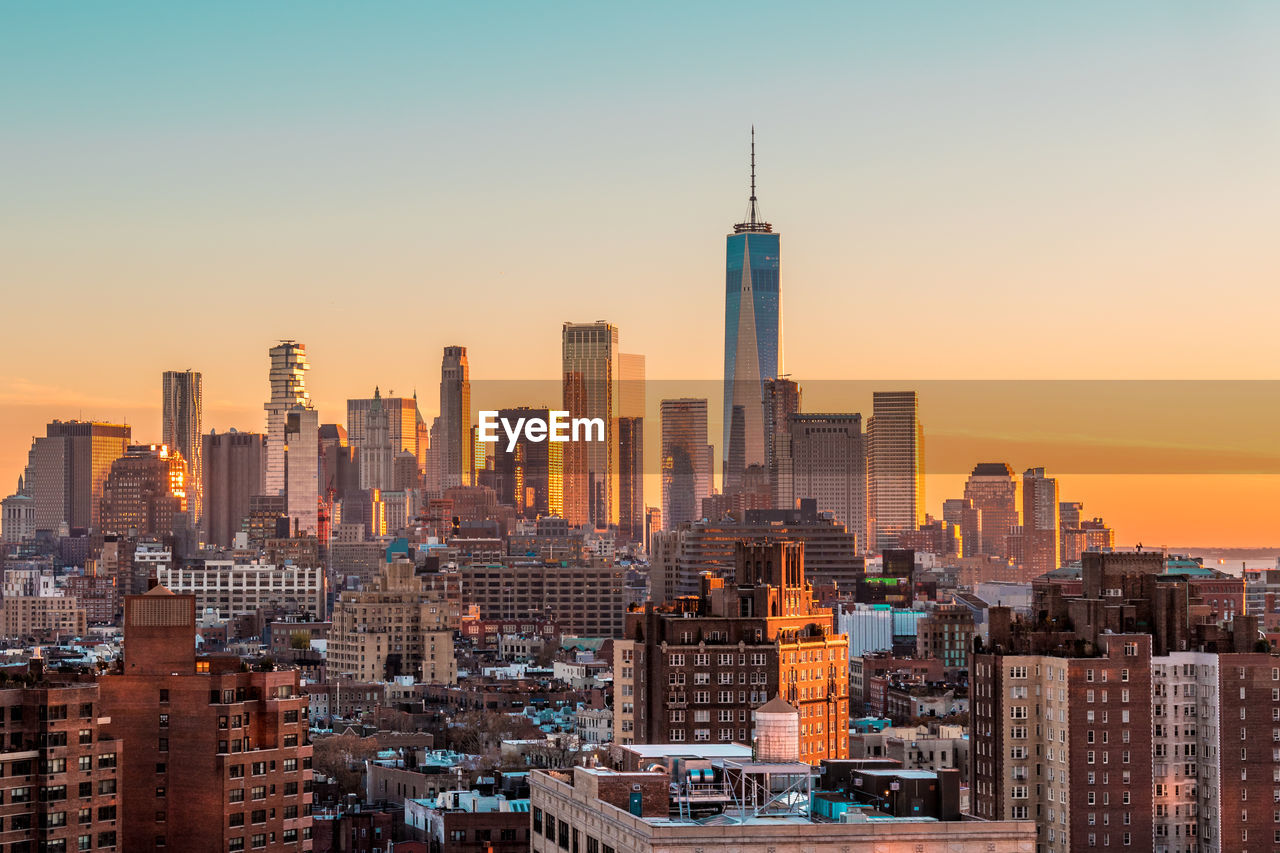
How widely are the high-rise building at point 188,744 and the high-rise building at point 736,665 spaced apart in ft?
79.6

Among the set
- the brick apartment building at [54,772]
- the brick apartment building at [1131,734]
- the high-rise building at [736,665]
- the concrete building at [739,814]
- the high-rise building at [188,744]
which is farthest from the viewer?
the high-rise building at [736,665]

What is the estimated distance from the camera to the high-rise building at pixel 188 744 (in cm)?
6794

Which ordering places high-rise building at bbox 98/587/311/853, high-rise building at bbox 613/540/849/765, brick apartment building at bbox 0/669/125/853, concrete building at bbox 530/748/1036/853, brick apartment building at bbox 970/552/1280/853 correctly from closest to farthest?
concrete building at bbox 530/748/1036/853, brick apartment building at bbox 0/669/125/853, high-rise building at bbox 98/587/311/853, brick apartment building at bbox 970/552/1280/853, high-rise building at bbox 613/540/849/765

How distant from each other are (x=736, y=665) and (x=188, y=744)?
1203 inches

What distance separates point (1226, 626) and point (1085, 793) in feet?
33.3

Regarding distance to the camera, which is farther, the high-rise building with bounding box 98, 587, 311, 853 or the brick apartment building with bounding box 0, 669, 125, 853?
the high-rise building with bounding box 98, 587, 311, 853

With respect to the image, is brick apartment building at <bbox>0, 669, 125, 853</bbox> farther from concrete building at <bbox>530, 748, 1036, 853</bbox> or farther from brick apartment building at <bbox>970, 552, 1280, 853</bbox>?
brick apartment building at <bbox>970, 552, 1280, 853</bbox>

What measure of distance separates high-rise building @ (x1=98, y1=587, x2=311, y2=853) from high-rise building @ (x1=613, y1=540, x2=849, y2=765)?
955 inches

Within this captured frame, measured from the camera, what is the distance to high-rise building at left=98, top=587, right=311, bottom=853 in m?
67.9

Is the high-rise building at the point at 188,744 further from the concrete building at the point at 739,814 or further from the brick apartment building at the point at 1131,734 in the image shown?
the brick apartment building at the point at 1131,734

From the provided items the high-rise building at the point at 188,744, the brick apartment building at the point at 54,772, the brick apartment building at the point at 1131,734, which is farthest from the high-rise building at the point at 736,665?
the brick apartment building at the point at 54,772

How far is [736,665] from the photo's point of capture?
9294cm

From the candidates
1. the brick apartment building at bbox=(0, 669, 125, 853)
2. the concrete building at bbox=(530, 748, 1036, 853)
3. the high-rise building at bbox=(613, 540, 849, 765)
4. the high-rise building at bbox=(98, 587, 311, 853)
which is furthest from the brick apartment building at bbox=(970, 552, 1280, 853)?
the brick apartment building at bbox=(0, 669, 125, 853)

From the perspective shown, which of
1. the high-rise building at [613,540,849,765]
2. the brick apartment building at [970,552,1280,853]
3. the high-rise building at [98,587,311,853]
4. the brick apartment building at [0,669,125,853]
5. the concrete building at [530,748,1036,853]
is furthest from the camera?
the high-rise building at [613,540,849,765]
